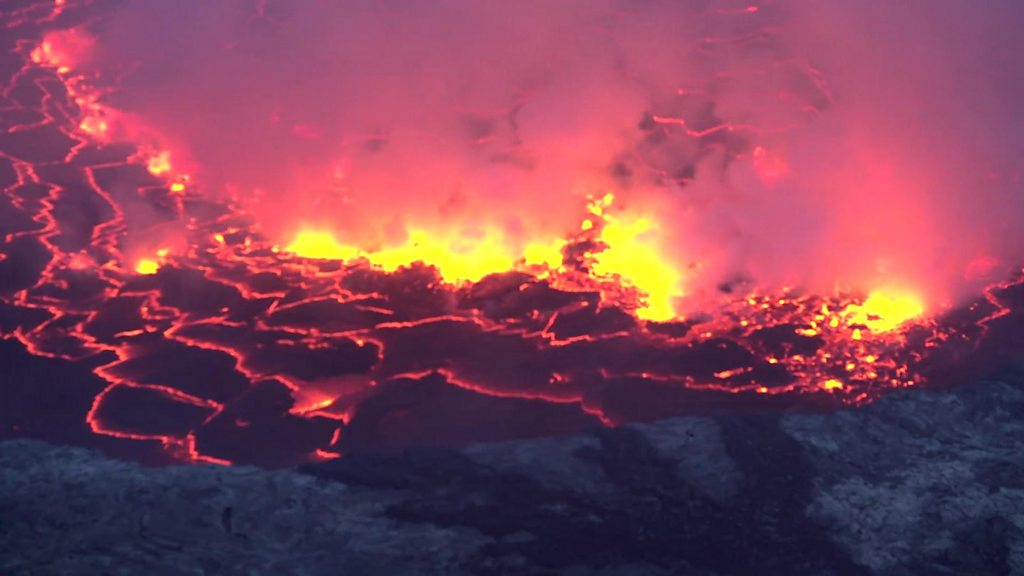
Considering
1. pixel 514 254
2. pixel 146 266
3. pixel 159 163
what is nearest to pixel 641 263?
pixel 514 254

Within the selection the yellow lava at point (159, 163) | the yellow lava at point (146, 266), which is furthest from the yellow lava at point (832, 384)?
the yellow lava at point (159, 163)

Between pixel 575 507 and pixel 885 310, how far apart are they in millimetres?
2604

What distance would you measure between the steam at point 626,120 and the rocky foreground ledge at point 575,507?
1.61 metres

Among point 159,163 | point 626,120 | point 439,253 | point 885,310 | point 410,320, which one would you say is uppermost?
point 626,120

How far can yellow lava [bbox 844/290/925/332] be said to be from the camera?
5.16 m

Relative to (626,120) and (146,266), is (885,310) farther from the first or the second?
(146,266)

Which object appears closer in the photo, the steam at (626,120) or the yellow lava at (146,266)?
the yellow lava at (146,266)

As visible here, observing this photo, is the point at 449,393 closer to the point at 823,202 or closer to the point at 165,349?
the point at 165,349

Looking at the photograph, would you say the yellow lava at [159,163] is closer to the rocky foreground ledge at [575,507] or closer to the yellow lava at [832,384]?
the rocky foreground ledge at [575,507]

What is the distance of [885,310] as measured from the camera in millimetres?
5301

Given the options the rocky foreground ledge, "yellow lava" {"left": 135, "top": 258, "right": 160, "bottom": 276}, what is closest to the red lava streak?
"yellow lava" {"left": 135, "top": 258, "right": 160, "bottom": 276}

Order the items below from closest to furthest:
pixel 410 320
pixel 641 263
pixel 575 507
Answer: pixel 575 507 < pixel 410 320 < pixel 641 263

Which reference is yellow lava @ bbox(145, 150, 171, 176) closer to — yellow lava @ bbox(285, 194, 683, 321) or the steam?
the steam

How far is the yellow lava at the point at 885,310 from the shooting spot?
516 centimetres
